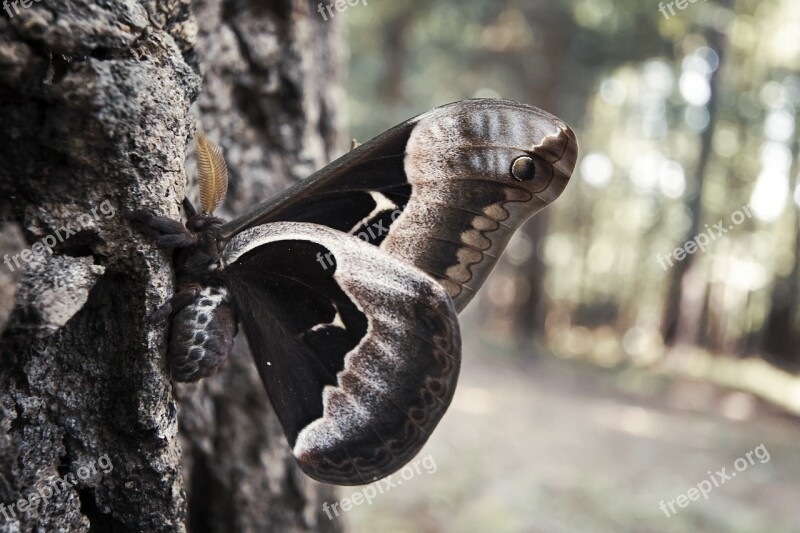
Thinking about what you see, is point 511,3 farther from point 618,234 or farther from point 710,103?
point 618,234

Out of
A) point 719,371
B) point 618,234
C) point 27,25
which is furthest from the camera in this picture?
point 618,234

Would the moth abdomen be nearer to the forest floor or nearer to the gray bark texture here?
the gray bark texture

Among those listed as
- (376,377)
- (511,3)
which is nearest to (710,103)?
(511,3)
